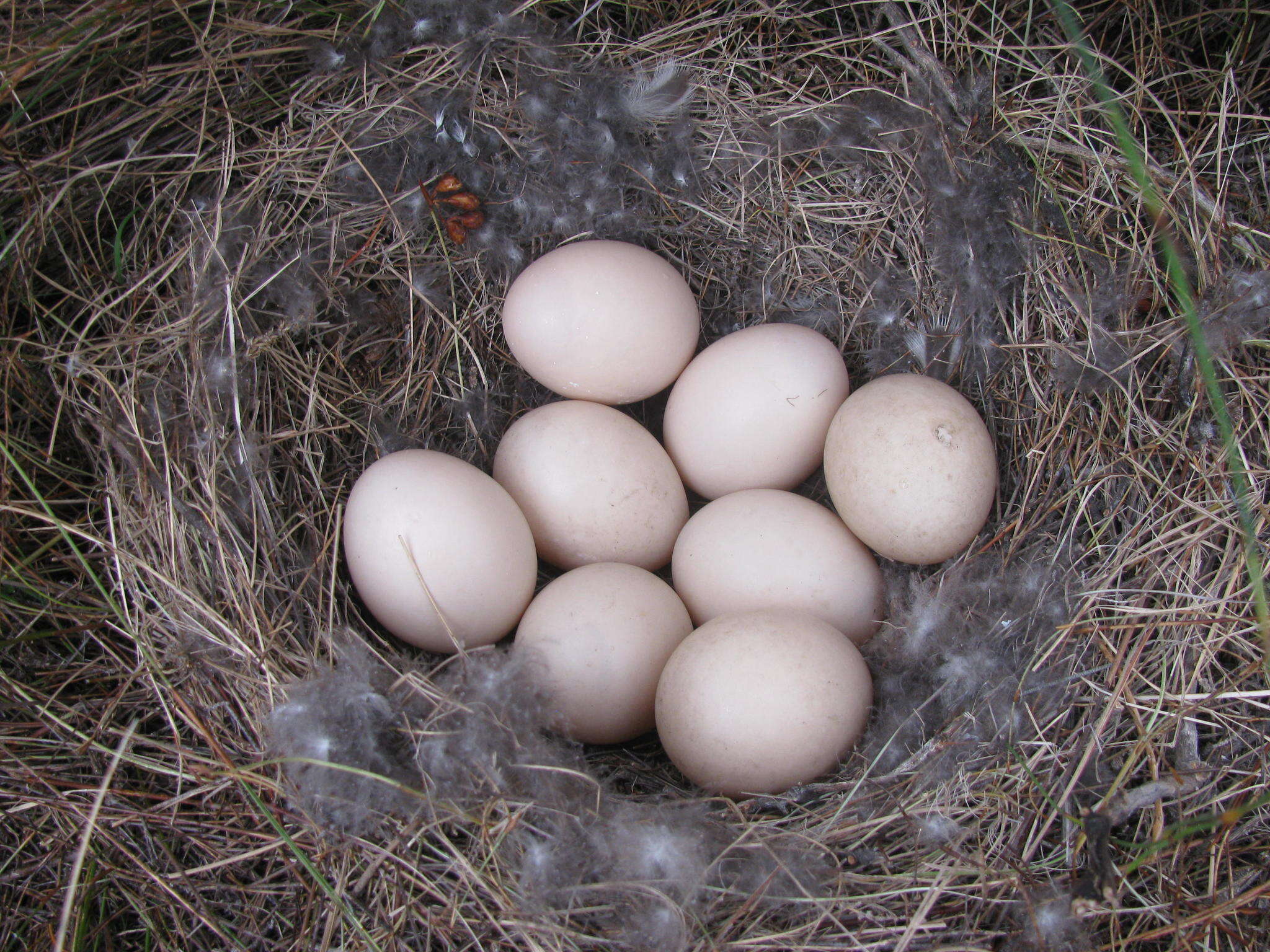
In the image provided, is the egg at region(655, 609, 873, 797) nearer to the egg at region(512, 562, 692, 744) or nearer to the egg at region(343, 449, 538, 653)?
the egg at region(512, 562, 692, 744)

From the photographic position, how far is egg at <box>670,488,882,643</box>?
1538 mm

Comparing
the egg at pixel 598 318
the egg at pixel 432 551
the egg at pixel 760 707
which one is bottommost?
the egg at pixel 760 707

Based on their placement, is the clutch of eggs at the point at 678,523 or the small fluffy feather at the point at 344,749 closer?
the small fluffy feather at the point at 344,749

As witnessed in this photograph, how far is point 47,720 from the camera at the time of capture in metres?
1.19

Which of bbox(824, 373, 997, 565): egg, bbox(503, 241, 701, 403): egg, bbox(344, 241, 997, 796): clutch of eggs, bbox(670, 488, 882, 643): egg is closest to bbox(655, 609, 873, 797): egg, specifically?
bbox(344, 241, 997, 796): clutch of eggs

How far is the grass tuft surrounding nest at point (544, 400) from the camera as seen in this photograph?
1066 millimetres

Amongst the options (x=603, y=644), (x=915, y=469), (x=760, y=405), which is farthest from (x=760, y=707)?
(x=760, y=405)

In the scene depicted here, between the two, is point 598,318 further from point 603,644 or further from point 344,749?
point 344,749

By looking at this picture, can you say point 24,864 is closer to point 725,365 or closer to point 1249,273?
point 725,365

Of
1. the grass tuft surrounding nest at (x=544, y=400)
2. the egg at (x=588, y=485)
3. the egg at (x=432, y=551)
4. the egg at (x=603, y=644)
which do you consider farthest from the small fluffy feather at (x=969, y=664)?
the egg at (x=432, y=551)

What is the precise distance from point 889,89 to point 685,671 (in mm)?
1280

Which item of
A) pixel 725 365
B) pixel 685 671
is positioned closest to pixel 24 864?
pixel 685 671

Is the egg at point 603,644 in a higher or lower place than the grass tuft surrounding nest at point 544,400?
lower

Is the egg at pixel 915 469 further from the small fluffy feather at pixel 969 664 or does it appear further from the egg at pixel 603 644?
the egg at pixel 603 644
